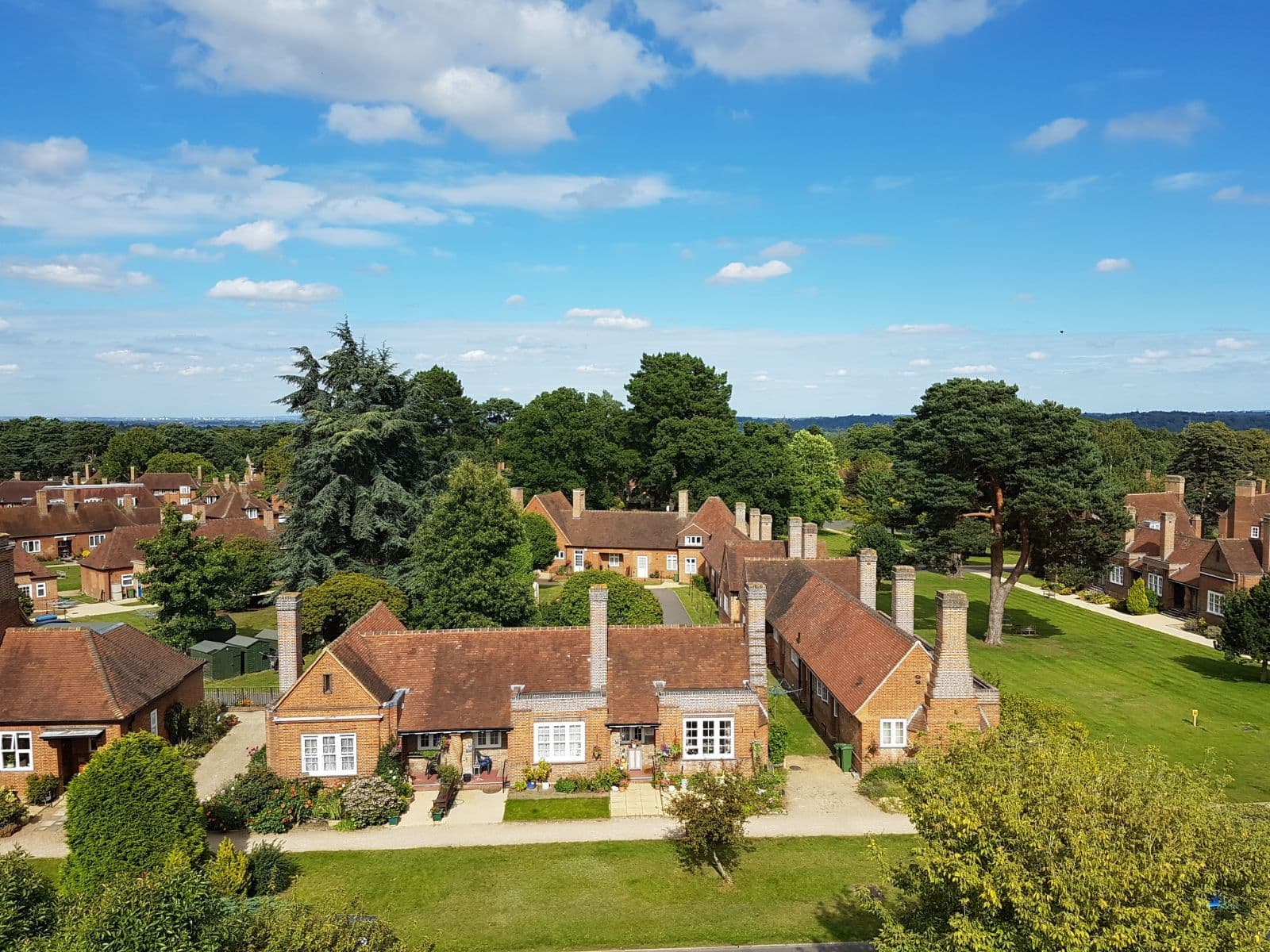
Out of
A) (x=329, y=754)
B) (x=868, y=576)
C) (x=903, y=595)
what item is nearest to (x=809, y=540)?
(x=868, y=576)

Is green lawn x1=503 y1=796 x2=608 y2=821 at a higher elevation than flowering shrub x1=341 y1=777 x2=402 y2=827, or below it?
below

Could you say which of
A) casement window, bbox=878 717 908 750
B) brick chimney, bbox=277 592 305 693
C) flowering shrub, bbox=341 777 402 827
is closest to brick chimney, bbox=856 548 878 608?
casement window, bbox=878 717 908 750

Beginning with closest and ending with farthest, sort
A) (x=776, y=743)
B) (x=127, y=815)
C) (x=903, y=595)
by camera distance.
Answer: (x=127, y=815), (x=776, y=743), (x=903, y=595)

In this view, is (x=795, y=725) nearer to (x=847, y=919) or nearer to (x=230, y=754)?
(x=847, y=919)

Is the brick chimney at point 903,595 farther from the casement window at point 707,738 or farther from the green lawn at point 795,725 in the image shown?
the casement window at point 707,738

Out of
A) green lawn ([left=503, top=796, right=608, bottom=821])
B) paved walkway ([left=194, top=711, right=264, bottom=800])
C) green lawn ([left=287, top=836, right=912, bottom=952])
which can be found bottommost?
green lawn ([left=287, top=836, right=912, bottom=952])

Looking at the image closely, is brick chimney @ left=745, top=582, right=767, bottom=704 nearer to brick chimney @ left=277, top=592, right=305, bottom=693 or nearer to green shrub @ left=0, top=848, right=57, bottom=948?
brick chimney @ left=277, top=592, right=305, bottom=693
